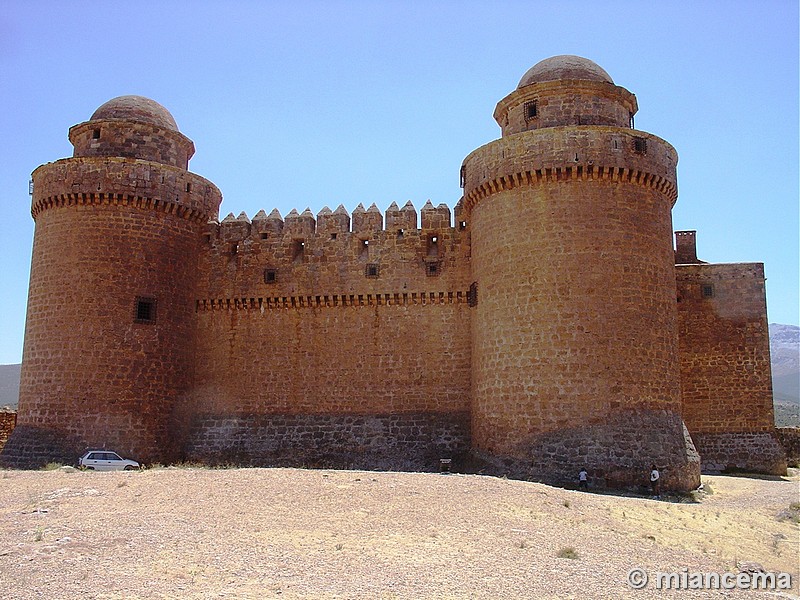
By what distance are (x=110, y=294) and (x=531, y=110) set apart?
38.7 ft

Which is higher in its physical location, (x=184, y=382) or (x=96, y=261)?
(x=96, y=261)

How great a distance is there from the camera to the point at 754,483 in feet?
60.4

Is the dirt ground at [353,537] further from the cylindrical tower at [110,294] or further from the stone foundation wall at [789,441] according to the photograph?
the stone foundation wall at [789,441]

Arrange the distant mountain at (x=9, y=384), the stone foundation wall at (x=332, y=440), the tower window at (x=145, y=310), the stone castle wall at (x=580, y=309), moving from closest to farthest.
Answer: the stone castle wall at (x=580, y=309)
the stone foundation wall at (x=332, y=440)
the tower window at (x=145, y=310)
the distant mountain at (x=9, y=384)

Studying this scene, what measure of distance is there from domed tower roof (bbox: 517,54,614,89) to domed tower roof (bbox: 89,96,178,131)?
1020 cm

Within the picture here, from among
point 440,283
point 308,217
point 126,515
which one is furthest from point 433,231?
point 126,515

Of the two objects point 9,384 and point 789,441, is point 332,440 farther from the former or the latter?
point 9,384

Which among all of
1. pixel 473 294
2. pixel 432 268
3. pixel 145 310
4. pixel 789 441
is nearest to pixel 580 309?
pixel 473 294

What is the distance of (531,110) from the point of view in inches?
748

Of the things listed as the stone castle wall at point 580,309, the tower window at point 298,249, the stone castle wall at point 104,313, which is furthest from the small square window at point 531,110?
the stone castle wall at point 104,313

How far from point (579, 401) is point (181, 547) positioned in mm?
9706

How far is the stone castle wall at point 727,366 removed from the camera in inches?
802

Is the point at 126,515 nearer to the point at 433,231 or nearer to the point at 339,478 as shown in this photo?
the point at 339,478

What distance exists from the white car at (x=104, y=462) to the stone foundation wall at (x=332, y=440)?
2294 millimetres
